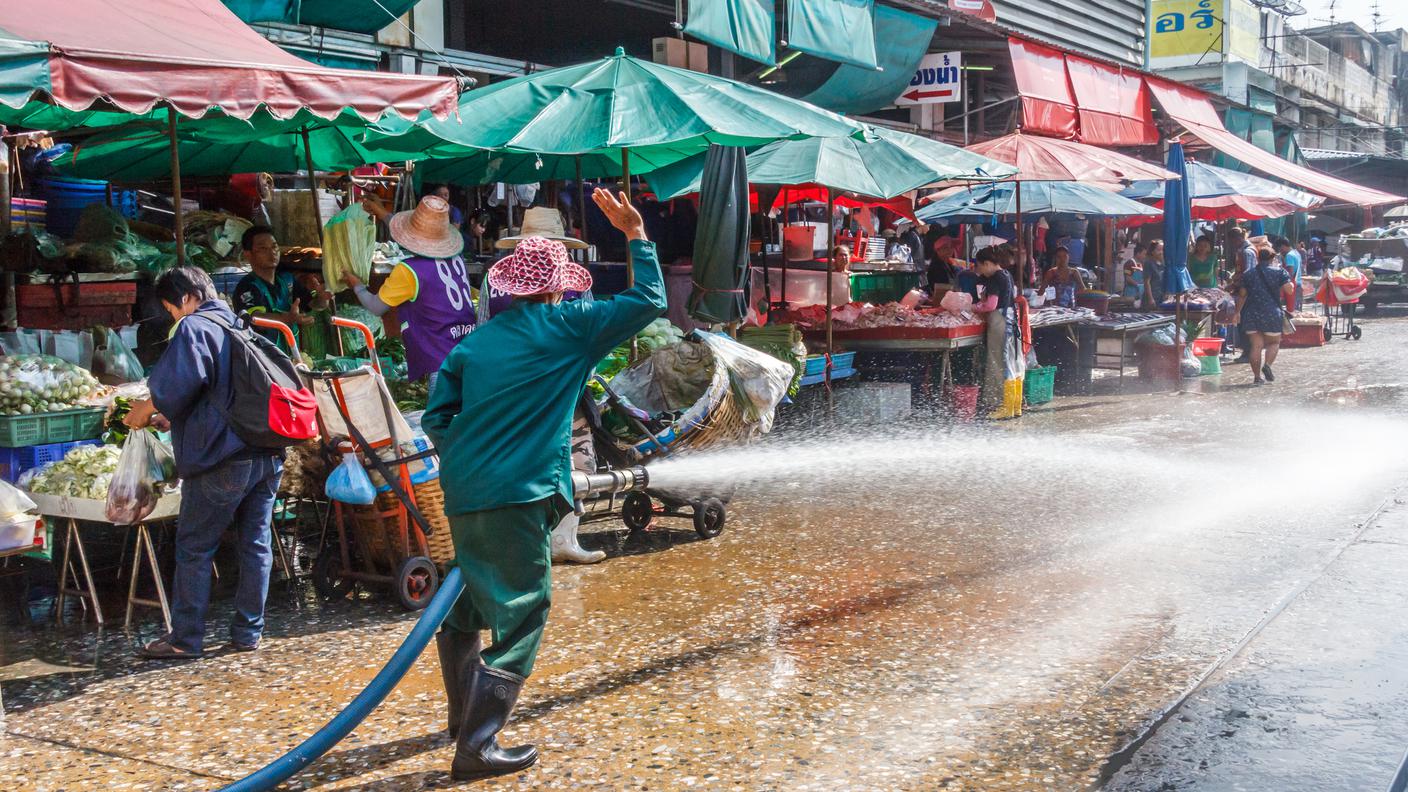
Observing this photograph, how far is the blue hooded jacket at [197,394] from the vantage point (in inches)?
211

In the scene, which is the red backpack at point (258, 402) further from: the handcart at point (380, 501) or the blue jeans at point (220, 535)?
the handcart at point (380, 501)

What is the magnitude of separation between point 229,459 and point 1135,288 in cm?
1749

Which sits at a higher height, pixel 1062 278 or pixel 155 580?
pixel 1062 278

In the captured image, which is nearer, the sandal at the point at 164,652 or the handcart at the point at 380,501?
the sandal at the point at 164,652

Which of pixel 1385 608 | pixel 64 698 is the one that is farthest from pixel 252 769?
pixel 1385 608

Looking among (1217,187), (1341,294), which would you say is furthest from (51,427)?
(1341,294)

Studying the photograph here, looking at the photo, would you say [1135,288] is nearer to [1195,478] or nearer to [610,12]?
[610,12]

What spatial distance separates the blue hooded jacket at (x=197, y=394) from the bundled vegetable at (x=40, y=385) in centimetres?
138

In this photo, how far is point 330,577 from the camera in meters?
6.56

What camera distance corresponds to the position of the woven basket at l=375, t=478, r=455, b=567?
247 inches

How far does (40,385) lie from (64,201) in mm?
3598

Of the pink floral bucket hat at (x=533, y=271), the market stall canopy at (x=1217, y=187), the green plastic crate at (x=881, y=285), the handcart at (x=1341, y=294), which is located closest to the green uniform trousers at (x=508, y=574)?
the pink floral bucket hat at (x=533, y=271)

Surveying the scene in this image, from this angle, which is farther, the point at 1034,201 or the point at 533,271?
the point at 1034,201

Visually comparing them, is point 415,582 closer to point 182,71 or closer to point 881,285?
point 182,71
